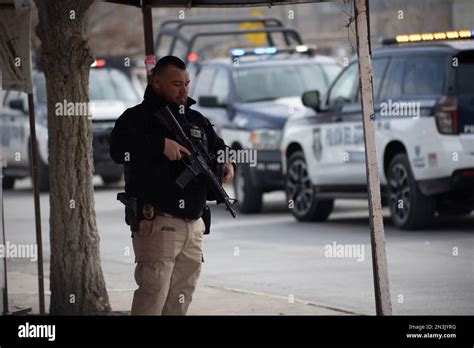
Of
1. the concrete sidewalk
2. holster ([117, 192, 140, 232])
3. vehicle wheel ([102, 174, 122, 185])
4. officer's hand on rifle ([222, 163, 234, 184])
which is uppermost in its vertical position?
vehicle wheel ([102, 174, 122, 185])

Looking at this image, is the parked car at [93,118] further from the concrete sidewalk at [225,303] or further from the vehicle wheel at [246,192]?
the concrete sidewalk at [225,303]

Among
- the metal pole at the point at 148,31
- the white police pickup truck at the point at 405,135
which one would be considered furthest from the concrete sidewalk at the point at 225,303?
the white police pickup truck at the point at 405,135

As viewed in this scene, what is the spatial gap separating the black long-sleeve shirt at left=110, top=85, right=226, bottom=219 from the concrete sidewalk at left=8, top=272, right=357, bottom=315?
90.1 inches

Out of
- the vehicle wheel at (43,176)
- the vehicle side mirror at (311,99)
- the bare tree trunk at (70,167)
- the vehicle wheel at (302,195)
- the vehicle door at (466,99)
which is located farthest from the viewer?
the vehicle wheel at (43,176)

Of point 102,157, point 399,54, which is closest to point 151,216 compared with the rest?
point 399,54

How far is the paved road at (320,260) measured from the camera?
1077 cm

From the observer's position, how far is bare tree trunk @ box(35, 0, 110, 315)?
9.15m

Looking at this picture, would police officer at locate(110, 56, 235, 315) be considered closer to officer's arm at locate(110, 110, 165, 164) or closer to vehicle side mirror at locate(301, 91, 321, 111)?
officer's arm at locate(110, 110, 165, 164)

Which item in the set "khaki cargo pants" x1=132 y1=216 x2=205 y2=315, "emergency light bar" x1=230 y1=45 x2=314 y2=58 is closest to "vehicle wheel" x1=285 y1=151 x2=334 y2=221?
"emergency light bar" x1=230 y1=45 x2=314 y2=58

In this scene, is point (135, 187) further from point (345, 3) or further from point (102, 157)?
point (102, 157)

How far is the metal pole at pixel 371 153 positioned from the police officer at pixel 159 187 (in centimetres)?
105

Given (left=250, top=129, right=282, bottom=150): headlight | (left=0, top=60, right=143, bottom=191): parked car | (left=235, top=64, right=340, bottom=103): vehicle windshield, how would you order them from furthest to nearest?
(left=0, top=60, right=143, bottom=191): parked car
(left=235, top=64, right=340, bottom=103): vehicle windshield
(left=250, top=129, right=282, bottom=150): headlight

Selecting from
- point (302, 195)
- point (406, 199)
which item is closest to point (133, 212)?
point (406, 199)

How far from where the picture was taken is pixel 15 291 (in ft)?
37.7
